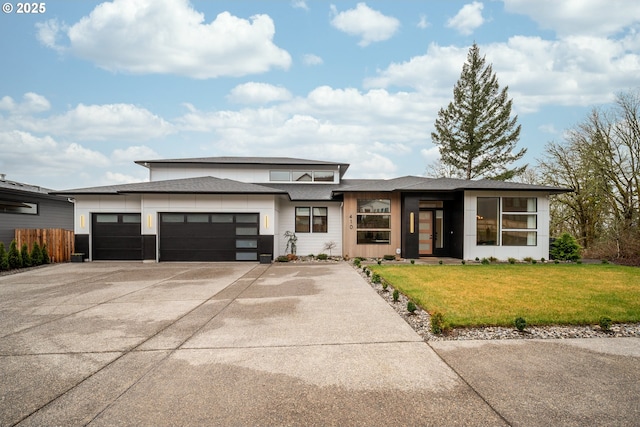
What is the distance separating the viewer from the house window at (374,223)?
14500 mm

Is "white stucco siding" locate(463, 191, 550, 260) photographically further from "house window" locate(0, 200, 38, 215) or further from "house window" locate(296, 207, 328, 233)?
"house window" locate(0, 200, 38, 215)

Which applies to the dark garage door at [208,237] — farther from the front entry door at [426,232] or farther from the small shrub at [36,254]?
the front entry door at [426,232]

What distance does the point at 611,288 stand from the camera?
7727 millimetres

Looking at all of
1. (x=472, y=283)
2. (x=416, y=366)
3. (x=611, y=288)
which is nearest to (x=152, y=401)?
(x=416, y=366)

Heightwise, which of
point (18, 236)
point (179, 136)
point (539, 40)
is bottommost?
point (18, 236)

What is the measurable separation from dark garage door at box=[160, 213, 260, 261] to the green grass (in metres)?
5.98

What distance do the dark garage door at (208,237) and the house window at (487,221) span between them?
9988 millimetres

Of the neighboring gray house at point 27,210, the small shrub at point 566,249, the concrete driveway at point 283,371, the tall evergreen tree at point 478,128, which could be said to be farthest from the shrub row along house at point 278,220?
the tall evergreen tree at point 478,128

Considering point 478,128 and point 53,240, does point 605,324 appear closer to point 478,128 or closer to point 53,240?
point 53,240

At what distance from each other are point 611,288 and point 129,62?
747 inches

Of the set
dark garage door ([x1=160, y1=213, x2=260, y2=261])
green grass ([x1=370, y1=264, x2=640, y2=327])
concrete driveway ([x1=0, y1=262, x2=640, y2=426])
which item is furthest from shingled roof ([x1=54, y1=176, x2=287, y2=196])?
concrete driveway ([x1=0, y1=262, x2=640, y2=426])

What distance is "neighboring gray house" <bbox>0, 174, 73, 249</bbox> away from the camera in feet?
47.0

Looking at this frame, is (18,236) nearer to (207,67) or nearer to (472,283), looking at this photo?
(207,67)

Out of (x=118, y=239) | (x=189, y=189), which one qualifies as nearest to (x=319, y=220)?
(x=189, y=189)
